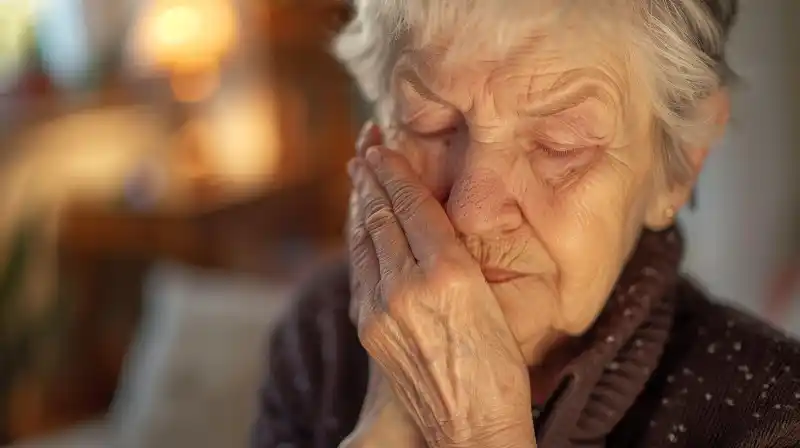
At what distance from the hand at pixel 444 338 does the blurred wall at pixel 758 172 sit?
0.68 m

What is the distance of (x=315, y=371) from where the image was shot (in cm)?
124

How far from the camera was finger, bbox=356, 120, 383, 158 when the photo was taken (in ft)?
3.50

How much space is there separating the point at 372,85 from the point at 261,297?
945mm

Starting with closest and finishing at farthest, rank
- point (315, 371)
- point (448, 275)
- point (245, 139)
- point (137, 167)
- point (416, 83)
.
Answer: point (448, 275), point (416, 83), point (315, 371), point (137, 167), point (245, 139)

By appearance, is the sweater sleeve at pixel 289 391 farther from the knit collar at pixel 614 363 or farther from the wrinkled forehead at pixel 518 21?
the wrinkled forehead at pixel 518 21

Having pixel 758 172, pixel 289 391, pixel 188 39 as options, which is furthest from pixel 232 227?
pixel 758 172

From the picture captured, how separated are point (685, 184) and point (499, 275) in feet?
1.00

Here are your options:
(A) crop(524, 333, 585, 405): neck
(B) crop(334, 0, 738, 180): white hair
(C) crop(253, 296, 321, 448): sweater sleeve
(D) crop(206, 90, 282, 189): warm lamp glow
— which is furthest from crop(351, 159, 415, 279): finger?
(D) crop(206, 90, 282, 189): warm lamp glow

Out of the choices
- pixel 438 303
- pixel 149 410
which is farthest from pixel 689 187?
pixel 149 410

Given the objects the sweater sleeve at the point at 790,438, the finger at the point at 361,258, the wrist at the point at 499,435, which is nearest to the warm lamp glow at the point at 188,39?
the finger at the point at 361,258

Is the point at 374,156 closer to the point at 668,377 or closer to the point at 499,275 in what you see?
the point at 499,275

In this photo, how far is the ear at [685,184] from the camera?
992 millimetres

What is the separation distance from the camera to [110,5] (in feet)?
11.2

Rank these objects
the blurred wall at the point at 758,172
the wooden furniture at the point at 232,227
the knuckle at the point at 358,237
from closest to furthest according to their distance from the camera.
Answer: the knuckle at the point at 358,237, the blurred wall at the point at 758,172, the wooden furniture at the point at 232,227
